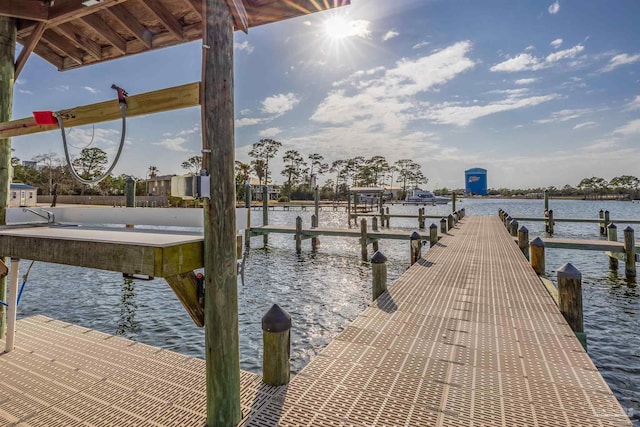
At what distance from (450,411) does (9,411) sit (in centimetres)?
351

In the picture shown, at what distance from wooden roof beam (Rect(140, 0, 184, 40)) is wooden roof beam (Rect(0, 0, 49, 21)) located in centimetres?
127

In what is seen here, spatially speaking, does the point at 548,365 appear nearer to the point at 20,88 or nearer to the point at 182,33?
the point at 182,33

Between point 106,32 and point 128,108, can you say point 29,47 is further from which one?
point 128,108

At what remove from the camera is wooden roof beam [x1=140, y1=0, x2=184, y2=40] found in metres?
3.36

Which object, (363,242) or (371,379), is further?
(363,242)

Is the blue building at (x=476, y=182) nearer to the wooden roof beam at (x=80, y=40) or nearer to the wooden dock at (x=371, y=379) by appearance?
the wooden dock at (x=371, y=379)

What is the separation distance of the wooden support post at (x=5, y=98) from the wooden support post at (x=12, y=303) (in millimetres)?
453

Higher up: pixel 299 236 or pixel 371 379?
pixel 371 379

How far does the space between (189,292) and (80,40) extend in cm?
396

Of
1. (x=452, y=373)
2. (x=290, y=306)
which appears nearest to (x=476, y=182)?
(x=290, y=306)

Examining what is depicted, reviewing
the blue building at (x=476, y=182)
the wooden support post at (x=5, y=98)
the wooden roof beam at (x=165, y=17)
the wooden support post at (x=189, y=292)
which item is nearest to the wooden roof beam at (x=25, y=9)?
the wooden support post at (x=5, y=98)

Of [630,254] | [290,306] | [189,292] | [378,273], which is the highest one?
[189,292]

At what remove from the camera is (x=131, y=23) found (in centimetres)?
360

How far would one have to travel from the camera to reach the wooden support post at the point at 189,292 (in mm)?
2081
